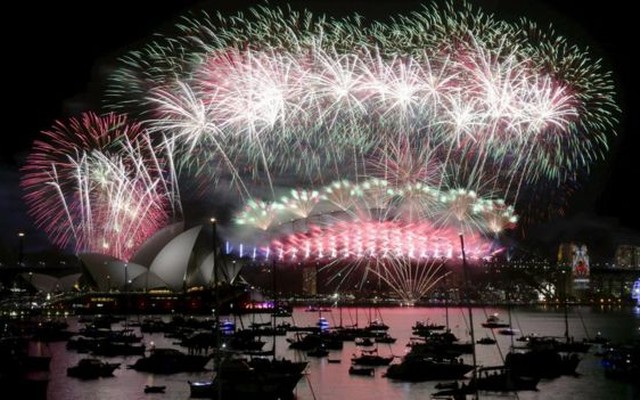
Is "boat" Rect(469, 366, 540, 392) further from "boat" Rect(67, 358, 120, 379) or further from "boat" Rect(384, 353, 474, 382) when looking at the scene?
"boat" Rect(67, 358, 120, 379)

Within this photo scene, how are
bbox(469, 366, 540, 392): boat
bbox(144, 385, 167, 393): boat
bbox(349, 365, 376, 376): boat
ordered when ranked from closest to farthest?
bbox(144, 385, 167, 393): boat < bbox(469, 366, 540, 392): boat < bbox(349, 365, 376, 376): boat

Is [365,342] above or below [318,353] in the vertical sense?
above

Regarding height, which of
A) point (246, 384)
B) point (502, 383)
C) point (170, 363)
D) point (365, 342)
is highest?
point (365, 342)

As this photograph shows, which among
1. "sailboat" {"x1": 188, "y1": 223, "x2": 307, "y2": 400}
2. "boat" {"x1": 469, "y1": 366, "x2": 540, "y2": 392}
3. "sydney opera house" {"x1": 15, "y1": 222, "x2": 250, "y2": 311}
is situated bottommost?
"boat" {"x1": 469, "y1": 366, "x2": 540, "y2": 392}

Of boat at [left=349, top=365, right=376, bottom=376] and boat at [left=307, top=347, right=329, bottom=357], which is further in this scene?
boat at [left=307, top=347, right=329, bottom=357]

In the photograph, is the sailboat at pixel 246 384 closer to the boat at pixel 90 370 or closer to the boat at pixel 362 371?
the boat at pixel 362 371

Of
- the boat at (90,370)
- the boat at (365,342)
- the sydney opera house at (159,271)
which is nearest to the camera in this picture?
the boat at (90,370)

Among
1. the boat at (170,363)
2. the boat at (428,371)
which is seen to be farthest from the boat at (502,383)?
the boat at (170,363)

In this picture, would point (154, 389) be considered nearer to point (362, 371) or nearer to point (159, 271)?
point (362, 371)

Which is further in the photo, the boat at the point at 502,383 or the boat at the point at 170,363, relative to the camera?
the boat at the point at 170,363

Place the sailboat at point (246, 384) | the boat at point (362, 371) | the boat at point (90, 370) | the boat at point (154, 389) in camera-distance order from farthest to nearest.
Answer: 1. the boat at point (362, 371)
2. the boat at point (90, 370)
3. the boat at point (154, 389)
4. the sailboat at point (246, 384)

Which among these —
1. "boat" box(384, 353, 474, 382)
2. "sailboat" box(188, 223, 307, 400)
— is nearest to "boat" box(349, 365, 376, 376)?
"boat" box(384, 353, 474, 382)

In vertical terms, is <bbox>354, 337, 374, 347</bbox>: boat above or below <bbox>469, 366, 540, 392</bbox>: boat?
above

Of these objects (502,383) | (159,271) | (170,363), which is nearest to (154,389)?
(170,363)
